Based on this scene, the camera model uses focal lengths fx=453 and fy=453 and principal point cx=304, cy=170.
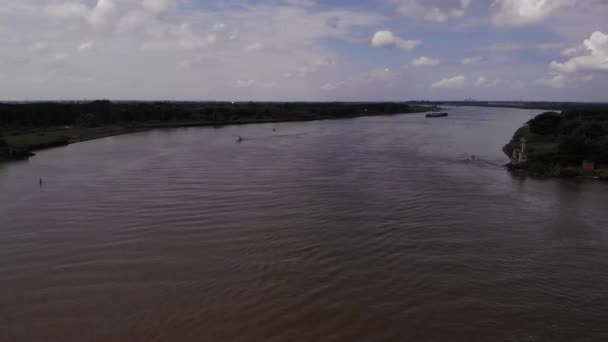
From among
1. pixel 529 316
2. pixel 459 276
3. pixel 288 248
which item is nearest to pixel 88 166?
pixel 288 248

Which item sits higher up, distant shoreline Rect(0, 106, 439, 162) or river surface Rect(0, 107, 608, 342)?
distant shoreline Rect(0, 106, 439, 162)

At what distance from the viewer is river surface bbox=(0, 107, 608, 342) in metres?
5.77

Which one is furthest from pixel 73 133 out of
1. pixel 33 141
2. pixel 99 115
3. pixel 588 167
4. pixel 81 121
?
pixel 588 167

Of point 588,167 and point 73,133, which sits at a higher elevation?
point 73,133

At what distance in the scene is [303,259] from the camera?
7.79 m

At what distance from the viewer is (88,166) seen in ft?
60.8

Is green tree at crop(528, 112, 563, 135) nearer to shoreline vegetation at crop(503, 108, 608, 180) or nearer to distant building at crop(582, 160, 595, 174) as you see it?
shoreline vegetation at crop(503, 108, 608, 180)

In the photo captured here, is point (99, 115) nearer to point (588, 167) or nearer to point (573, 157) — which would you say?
point (573, 157)

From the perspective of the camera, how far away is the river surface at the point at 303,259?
577 centimetres

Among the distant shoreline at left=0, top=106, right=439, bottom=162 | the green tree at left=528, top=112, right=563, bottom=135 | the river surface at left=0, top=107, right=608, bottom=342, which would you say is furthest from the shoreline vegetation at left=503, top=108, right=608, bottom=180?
the distant shoreline at left=0, top=106, right=439, bottom=162

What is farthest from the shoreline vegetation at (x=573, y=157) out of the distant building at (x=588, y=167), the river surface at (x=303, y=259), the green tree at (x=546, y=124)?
the green tree at (x=546, y=124)

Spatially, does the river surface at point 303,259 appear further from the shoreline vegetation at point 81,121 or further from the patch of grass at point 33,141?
the shoreline vegetation at point 81,121

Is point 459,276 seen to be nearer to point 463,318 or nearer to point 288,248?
point 463,318

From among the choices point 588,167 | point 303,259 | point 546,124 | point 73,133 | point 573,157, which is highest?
point 546,124
